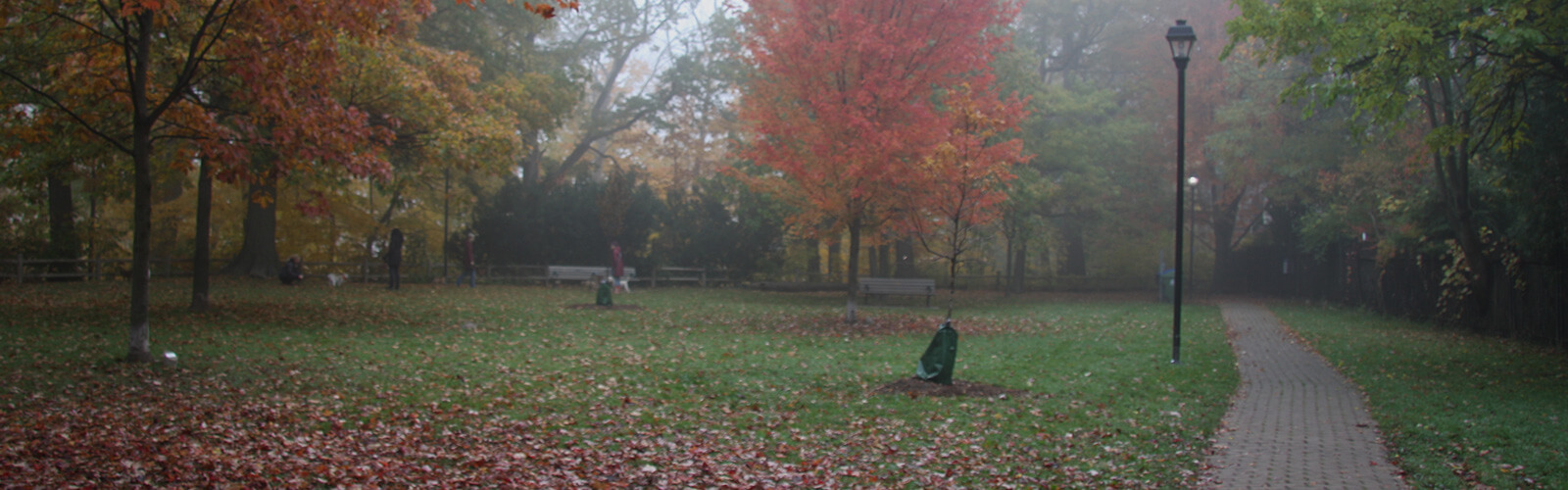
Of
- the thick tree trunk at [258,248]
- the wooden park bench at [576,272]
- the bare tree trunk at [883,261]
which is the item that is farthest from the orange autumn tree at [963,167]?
the thick tree trunk at [258,248]

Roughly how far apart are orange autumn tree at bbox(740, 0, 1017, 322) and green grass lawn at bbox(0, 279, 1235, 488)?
3101mm

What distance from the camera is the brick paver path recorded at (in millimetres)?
5777

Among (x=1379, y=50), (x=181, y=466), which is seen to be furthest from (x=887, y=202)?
(x=181, y=466)

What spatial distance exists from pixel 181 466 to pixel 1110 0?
37.0 m

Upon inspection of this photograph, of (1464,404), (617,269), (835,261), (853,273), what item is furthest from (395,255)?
(1464,404)

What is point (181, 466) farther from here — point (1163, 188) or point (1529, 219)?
point (1163, 188)

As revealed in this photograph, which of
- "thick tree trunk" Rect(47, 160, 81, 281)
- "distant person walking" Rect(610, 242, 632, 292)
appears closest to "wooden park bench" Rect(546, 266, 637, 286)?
"distant person walking" Rect(610, 242, 632, 292)

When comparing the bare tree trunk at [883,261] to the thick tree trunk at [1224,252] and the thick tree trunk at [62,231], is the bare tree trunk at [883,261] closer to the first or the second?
the thick tree trunk at [1224,252]

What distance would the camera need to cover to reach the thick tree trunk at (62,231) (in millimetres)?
21172

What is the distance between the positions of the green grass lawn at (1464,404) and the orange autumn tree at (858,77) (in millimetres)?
7193

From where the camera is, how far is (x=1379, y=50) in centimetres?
988

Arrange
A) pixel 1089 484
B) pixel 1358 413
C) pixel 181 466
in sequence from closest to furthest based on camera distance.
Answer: pixel 181 466
pixel 1089 484
pixel 1358 413

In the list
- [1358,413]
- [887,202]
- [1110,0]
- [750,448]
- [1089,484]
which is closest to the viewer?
[1089,484]

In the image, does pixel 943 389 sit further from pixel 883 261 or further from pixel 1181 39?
pixel 883 261
